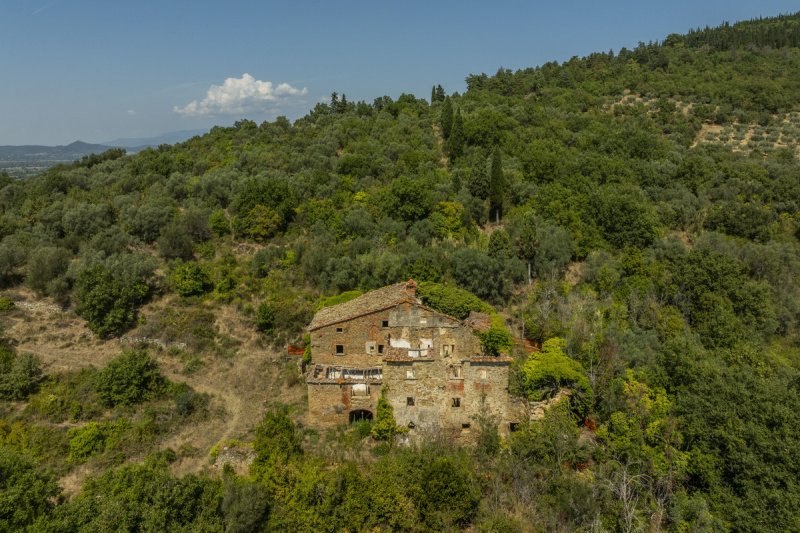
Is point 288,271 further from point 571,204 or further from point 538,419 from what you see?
point 571,204

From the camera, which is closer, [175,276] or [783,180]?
[175,276]

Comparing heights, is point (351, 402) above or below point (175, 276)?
below

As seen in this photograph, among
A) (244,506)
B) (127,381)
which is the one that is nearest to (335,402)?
(244,506)

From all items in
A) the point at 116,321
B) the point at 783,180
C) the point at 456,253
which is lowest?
the point at 116,321

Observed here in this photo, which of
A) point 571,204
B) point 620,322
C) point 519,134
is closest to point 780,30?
point 519,134

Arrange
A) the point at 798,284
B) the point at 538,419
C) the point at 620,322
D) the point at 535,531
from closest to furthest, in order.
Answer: the point at 535,531
the point at 538,419
the point at 620,322
the point at 798,284

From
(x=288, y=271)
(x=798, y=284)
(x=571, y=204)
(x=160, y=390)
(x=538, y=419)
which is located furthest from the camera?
(x=571, y=204)

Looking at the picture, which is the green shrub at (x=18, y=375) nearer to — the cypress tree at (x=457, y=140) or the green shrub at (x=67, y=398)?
the green shrub at (x=67, y=398)
